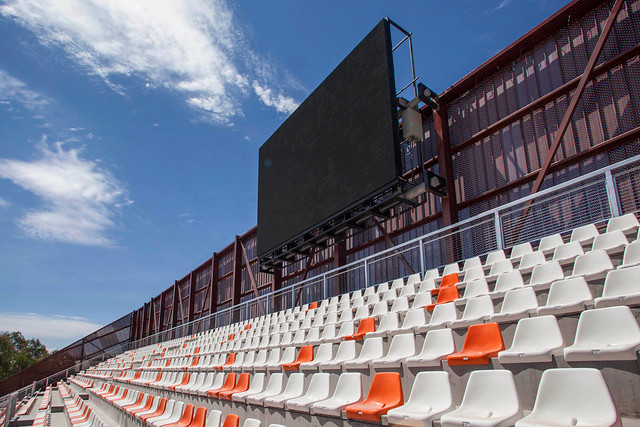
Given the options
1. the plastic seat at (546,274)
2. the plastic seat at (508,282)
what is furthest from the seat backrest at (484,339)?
the plastic seat at (508,282)

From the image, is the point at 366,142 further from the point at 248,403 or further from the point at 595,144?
the point at 248,403

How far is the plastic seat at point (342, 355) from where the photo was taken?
4907 mm

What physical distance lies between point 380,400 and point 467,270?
3247 mm

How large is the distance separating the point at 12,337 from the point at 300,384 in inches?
2564

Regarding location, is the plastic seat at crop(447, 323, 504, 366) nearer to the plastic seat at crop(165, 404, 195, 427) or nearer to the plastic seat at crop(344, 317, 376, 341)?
the plastic seat at crop(344, 317, 376, 341)

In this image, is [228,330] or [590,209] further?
[228,330]

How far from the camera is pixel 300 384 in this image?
Result: 187 inches

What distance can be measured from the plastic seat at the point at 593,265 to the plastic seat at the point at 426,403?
1792mm

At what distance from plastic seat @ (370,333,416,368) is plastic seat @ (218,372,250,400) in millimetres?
2274

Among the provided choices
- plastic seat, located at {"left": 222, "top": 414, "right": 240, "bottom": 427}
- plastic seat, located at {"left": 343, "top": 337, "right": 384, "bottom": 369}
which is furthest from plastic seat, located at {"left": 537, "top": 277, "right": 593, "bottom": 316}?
plastic seat, located at {"left": 222, "top": 414, "right": 240, "bottom": 427}

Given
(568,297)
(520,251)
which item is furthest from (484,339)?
(520,251)

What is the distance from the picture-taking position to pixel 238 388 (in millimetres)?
5977

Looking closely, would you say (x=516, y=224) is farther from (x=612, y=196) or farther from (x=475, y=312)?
(x=475, y=312)

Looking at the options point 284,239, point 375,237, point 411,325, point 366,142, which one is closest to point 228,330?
point 284,239
